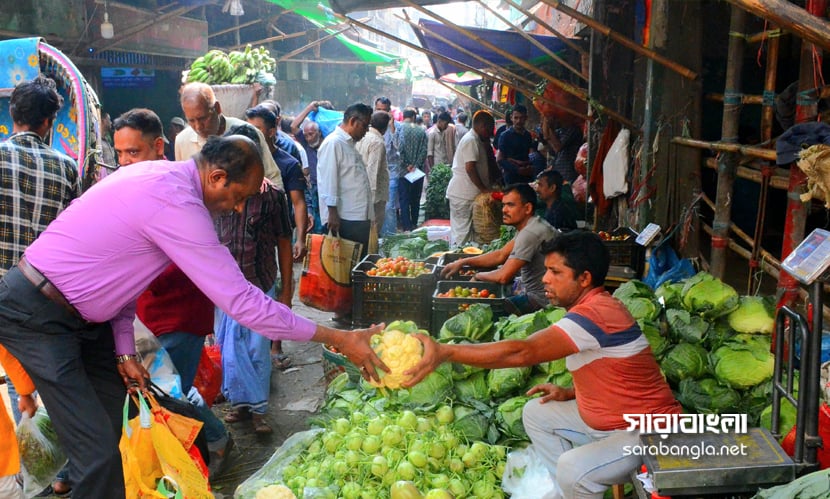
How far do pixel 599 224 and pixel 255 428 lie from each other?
461 cm

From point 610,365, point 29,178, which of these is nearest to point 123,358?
point 29,178

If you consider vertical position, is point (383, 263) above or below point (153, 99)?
below

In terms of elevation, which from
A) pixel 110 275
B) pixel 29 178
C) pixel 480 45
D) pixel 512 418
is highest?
pixel 480 45

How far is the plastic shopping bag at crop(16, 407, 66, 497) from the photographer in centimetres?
362

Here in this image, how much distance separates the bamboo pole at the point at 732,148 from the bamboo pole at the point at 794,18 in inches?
57.0

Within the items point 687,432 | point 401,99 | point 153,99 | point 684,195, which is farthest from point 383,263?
point 401,99

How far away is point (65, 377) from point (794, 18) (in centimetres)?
302

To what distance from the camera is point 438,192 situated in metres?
13.2

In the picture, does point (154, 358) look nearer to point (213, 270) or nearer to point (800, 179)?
point (213, 270)

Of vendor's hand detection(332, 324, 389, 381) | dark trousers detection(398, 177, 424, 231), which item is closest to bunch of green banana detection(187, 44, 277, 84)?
dark trousers detection(398, 177, 424, 231)

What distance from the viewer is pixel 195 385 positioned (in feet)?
14.7

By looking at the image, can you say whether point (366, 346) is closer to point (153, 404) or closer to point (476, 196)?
point (153, 404)

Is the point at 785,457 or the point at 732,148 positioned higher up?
the point at 732,148

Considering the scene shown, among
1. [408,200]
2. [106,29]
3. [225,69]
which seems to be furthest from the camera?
[408,200]
